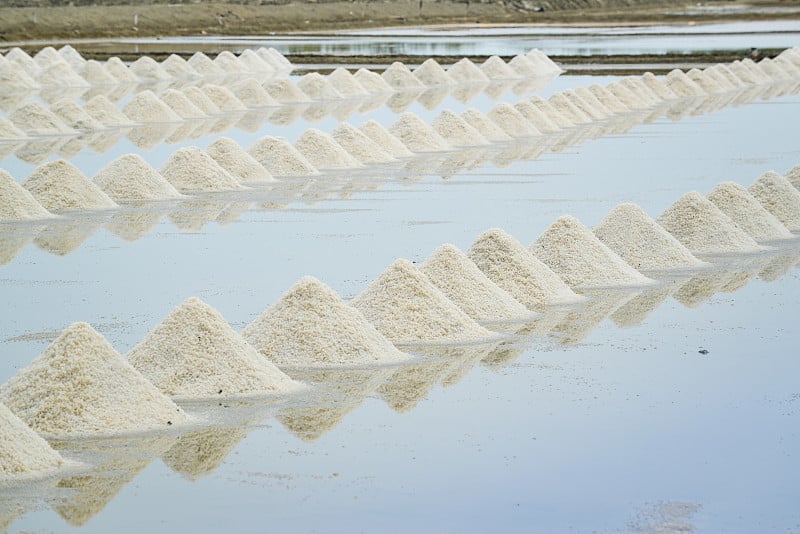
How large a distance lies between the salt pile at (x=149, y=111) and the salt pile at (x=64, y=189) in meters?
8.02

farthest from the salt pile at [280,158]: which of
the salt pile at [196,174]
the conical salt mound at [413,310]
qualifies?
the conical salt mound at [413,310]

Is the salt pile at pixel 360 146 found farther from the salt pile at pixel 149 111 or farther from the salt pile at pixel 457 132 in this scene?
the salt pile at pixel 149 111

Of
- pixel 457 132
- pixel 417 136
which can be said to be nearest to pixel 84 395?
pixel 417 136

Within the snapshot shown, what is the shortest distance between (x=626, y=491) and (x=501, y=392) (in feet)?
5.86

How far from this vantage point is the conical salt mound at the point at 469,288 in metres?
10.2

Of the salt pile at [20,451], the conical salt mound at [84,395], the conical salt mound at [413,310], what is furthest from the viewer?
the conical salt mound at [413,310]

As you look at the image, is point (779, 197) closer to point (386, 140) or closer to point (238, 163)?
point (238, 163)

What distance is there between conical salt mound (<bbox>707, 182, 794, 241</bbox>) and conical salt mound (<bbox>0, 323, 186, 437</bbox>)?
748 cm

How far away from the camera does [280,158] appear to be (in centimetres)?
1809

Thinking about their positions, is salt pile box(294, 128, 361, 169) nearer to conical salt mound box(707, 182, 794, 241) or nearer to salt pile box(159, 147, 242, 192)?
salt pile box(159, 147, 242, 192)

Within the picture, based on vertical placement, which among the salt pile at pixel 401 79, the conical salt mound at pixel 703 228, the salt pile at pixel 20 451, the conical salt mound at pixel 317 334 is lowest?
the salt pile at pixel 20 451

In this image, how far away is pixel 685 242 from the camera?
42.7ft

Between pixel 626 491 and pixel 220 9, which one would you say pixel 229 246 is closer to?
pixel 626 491

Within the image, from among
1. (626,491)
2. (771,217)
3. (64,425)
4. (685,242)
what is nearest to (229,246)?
(685,242)
